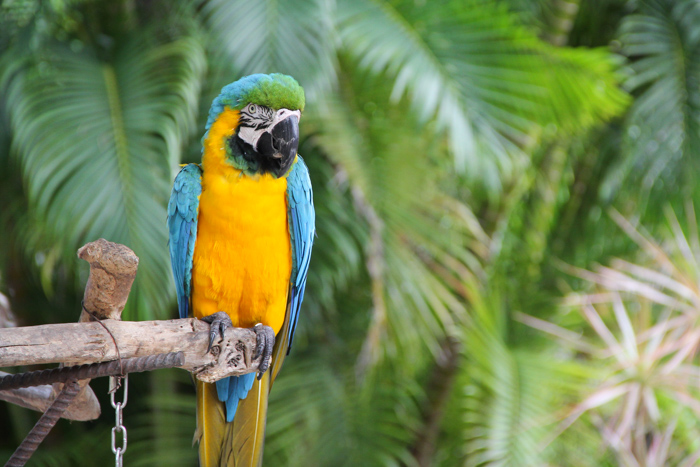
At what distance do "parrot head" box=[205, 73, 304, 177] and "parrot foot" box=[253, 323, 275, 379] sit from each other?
33 cm

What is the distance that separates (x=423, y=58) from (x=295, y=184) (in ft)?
2.99

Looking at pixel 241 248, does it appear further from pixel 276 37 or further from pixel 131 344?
pixel 276 37

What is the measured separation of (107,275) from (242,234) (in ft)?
1.13

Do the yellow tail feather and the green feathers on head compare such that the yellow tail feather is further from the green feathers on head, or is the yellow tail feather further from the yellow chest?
the green feathers on head

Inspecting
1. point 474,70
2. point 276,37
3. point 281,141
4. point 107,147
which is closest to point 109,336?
point 281,141

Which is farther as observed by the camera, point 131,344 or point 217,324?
point 217,324

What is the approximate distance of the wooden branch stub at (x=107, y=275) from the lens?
92 centimetres

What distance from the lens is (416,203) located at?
2203 mm

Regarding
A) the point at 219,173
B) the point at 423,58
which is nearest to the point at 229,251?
the point at 219,173

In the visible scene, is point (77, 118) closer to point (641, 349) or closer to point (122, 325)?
point (122, 325)

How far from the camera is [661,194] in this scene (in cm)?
253

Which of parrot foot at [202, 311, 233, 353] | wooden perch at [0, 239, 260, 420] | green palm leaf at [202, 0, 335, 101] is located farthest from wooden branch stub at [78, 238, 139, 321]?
green palm leaf at [202, 0, 335, 101]

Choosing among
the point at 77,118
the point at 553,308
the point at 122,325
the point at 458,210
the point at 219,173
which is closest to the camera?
the point at 122,325

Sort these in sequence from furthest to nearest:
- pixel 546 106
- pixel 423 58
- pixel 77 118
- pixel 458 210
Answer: pixel 458 210 < pixel 546 106 < pixel 423 58 < pixel 77 118
